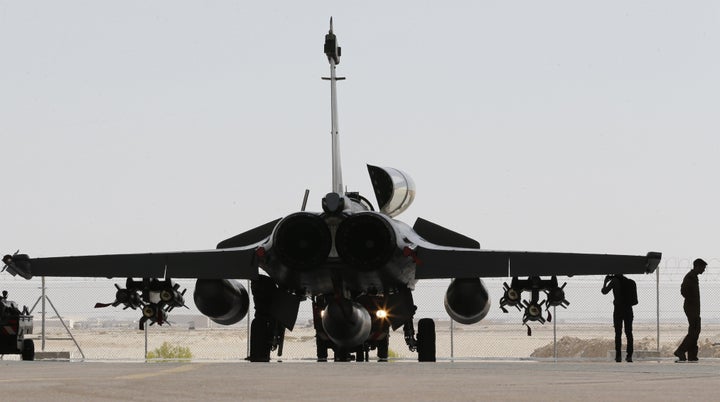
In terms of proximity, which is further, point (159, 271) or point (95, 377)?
A: point (159, 271)

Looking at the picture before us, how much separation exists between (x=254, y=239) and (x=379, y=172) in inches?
93.7

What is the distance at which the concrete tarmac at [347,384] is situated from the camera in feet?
24.1

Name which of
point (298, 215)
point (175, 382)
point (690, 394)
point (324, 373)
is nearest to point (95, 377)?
point (175, 382)

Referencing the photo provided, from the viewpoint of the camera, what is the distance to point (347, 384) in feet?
28.2

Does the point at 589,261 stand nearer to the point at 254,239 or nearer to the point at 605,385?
the point at 254,239

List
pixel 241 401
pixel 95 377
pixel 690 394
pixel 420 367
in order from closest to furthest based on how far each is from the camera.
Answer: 1. pixel 241 401
2. pixel 690 394
3. pixel 95 377
4. pixel 420 367

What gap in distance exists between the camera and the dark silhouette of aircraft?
15.9 m

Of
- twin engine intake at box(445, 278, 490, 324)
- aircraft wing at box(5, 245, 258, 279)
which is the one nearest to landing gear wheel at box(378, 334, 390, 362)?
twin engine intake at box(445, 278, 490, 324)

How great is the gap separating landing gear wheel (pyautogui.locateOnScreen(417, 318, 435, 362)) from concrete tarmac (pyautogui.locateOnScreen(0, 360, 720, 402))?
6.32 metres

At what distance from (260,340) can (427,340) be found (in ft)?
8.56

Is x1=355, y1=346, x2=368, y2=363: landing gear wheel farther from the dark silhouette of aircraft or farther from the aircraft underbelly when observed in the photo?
the aircraft underbelly

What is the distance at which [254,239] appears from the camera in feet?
60.0

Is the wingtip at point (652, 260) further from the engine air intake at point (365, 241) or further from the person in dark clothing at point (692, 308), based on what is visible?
the engine air intake at point (365, 241)

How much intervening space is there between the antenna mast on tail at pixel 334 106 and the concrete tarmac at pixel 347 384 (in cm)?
735
